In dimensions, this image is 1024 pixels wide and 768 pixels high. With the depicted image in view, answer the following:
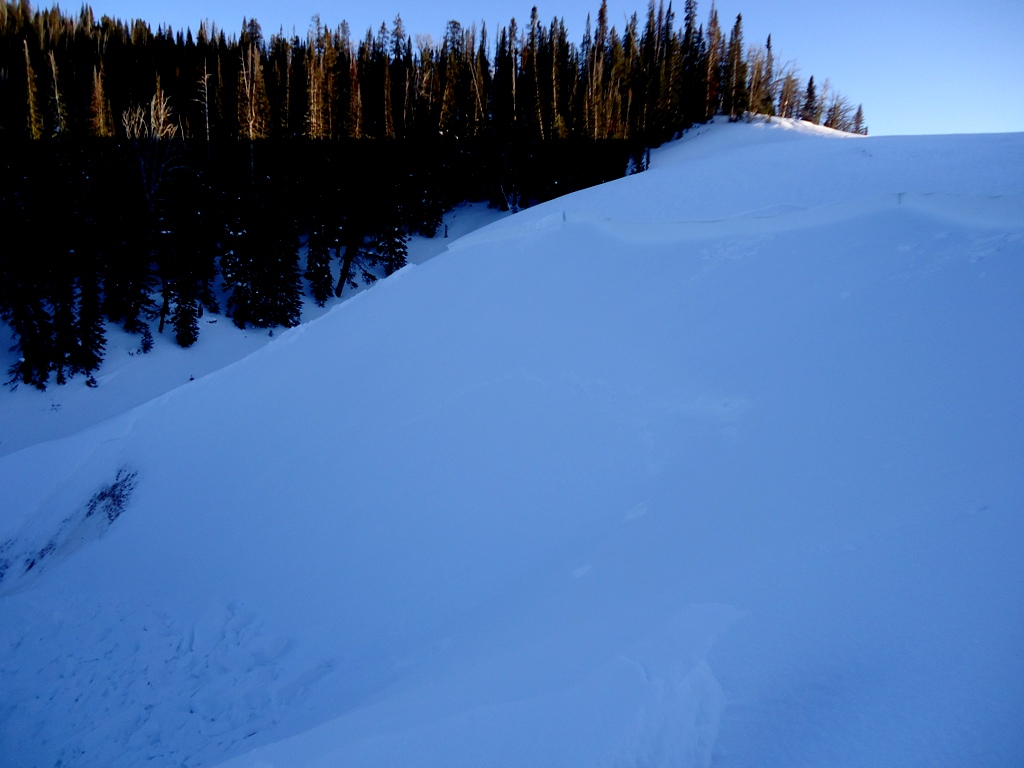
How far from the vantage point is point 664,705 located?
358cm

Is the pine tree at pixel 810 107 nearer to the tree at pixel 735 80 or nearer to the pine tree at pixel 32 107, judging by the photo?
the tree at pixel 735 80

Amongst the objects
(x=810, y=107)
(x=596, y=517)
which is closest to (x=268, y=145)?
(x=596, y=517)

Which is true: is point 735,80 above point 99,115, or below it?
above

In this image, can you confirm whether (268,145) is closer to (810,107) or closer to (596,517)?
(596,517)

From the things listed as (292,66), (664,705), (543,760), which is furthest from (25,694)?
(292,66)

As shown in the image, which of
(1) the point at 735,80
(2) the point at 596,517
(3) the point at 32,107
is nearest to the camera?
A: (2) the point at 596,517

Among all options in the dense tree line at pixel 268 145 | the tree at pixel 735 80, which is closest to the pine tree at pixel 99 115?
the dense tree line at pixel 268 145

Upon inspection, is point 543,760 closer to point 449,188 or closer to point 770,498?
point 770,498

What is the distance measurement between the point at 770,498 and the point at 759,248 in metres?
5.89

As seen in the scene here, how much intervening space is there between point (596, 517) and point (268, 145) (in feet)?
111

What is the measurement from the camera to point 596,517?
624 centimetres

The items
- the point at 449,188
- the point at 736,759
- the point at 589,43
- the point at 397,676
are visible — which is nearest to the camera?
the point at 736,759

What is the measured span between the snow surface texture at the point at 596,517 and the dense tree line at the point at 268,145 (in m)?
12.2

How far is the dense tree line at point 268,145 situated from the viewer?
72.2 ft
